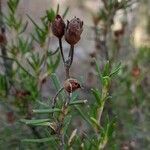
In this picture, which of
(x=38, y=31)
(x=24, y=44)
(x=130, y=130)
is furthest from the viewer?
(x=130, y=130)

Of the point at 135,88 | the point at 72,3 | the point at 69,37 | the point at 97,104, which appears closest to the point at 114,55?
the point at 135,88

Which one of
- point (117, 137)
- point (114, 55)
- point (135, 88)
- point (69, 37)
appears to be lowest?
point (117, 137)

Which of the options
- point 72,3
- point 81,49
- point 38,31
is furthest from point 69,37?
point 72,3

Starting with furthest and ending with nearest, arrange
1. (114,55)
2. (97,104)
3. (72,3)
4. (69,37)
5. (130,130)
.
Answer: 1. (72,3)
2. (114,55)
3. (130,130)
4. (97,104)
5. (69,37)

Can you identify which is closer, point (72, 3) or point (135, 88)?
point (135, 88)

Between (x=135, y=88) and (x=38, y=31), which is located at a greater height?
(x=38, y=31)

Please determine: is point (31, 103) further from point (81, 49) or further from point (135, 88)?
point (81, 49)
